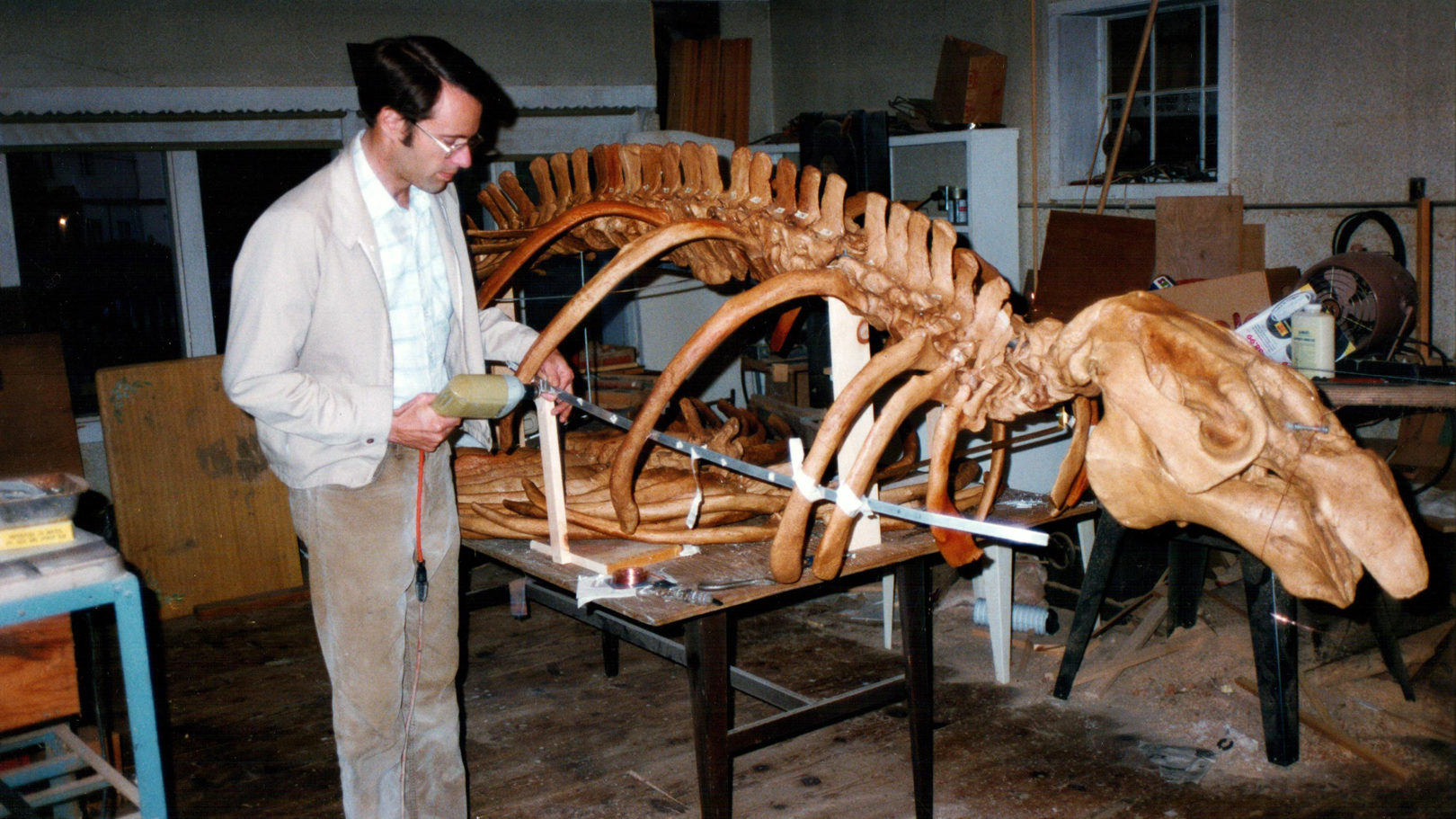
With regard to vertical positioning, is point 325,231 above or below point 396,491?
above

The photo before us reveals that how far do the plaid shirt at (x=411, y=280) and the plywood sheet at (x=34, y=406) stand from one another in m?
3.41

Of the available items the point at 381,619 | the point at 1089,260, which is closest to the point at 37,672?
the point at 381,619

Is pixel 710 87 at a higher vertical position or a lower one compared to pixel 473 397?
higher

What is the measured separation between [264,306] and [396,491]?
1.83 ft

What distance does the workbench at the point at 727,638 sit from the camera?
9.26 feet

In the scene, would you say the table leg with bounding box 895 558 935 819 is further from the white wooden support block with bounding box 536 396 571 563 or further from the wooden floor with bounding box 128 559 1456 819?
the white wooden support block with bounding box 536 396 571 563

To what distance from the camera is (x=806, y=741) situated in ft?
12.9

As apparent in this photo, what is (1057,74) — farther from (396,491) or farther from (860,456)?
(396,491)

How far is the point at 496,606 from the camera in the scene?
5.49 metres

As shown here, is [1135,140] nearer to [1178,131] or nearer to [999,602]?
[1178,131]

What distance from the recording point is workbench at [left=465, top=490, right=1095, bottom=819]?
282 cm

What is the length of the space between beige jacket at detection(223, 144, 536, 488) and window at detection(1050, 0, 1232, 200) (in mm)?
4640

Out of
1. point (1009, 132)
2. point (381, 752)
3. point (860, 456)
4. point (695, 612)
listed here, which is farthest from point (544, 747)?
point (1009, 132)

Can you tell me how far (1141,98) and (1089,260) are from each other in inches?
47.4
